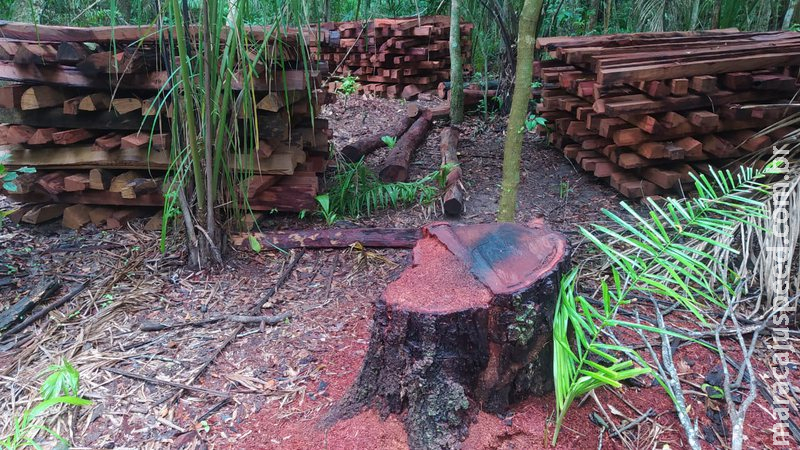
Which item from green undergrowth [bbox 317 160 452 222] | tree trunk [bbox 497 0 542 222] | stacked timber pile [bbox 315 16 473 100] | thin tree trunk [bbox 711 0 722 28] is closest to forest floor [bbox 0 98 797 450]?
green undergrowth [bbox 317 160 452 222]

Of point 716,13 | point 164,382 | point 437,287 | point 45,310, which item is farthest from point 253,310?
point 716,13

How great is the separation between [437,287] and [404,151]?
339cm

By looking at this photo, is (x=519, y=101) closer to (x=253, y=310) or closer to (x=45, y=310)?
(x=253, y=310)

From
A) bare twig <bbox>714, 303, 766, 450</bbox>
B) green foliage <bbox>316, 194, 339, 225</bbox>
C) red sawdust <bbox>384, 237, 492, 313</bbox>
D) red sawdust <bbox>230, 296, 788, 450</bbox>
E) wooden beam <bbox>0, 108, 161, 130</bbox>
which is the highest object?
wooden beam <bbox>0, 108, 161, 130</bbox>

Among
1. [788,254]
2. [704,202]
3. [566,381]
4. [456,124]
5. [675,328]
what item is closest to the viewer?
[566,381]

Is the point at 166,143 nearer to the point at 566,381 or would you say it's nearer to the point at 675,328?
A: the point at 566,381

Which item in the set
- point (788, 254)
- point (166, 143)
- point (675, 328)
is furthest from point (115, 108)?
point (788, 254)

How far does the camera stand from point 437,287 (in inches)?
74.2

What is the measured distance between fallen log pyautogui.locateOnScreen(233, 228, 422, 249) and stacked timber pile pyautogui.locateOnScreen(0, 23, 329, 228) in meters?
0.36

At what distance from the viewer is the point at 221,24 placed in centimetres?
273

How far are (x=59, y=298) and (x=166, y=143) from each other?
1233 mm

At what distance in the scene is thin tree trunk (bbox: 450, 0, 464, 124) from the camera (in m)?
5.96

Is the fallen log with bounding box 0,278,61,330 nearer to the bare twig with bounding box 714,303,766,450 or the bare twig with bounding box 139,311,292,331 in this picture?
the bare twig with bounding box 139,311,292,331

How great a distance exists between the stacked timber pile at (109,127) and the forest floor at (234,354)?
25cm
